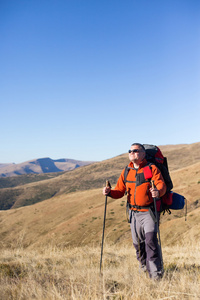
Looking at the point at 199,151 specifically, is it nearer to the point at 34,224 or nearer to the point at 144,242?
the point at 34,224

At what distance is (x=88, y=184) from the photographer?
3752 inches

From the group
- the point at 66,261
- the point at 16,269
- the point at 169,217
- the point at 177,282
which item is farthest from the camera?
the point at 169,217

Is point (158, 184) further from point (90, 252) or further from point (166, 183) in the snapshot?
point (90, 252)

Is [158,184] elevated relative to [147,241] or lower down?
elevated

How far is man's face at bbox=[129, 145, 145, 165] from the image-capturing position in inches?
187

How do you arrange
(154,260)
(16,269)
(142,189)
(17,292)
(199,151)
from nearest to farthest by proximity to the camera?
(17,292) < (154,260) < (142,189) < (16,269) < (199,151)

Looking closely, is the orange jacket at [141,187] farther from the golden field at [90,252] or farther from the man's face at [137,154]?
the golden field at [90,252]

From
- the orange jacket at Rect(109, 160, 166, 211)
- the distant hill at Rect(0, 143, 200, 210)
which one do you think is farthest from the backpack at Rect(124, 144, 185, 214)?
the distant hill at Rect(0, 143, 200, 210)

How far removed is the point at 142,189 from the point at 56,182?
115164 millimetres

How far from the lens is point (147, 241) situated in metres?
4.36

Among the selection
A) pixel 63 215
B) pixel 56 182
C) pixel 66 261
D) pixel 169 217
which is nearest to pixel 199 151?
pixel 56 182

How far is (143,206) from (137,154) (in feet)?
3.28

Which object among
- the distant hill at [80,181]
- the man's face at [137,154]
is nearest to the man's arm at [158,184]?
the man's face at [137,154]

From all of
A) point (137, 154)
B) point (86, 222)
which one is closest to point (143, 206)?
point (137, 154)
